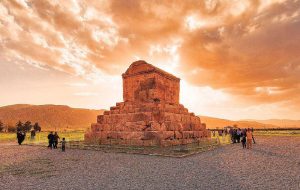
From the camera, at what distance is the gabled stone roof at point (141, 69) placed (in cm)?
2262

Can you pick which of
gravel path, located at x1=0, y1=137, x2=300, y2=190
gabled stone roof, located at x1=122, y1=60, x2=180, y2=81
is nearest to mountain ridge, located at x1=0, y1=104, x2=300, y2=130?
gabled stone roof, located at x1=122, y1=60, x2=180, y2=81

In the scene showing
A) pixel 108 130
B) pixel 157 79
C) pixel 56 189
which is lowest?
pixel 56 189

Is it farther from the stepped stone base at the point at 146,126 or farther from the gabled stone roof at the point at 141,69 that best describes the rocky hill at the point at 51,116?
the stepped stone base at the point at 146,126

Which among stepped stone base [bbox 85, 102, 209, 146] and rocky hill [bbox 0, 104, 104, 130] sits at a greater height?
rocky hill [bbox 0, 104, 104, 130]

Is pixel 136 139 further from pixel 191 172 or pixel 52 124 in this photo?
pixel 52 124

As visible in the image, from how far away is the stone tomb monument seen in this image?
18.7 metres

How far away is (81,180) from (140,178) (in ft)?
6.29

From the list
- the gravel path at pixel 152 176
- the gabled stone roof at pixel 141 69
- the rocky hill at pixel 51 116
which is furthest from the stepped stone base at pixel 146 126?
the rocky hill at pixel 51 116

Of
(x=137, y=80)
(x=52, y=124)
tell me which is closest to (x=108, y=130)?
(x=137, y=80)

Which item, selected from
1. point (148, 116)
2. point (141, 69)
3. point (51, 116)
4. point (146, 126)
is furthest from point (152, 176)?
point (51, 116)

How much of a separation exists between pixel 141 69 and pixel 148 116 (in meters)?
5.55

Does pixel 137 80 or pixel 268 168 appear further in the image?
pixel 137 80

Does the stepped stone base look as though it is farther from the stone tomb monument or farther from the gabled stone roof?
the gabled stone roof

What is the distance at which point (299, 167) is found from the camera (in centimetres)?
1075
